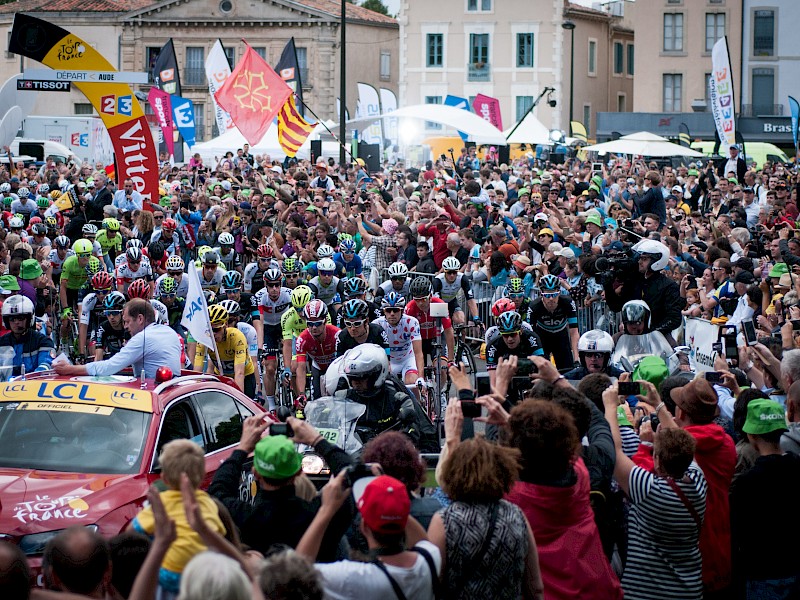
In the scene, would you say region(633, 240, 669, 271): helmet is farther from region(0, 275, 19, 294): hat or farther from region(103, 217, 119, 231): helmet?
region(103, 217, 119, 231): helmet

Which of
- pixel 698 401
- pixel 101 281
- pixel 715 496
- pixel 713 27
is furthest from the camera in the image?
pixel 713 27

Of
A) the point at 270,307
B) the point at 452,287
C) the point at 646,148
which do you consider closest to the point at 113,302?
the point at 270,307

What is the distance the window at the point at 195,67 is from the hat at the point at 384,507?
71236mm

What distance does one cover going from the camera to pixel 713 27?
6675cm

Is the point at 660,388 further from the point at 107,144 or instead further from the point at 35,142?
the point at 35,142

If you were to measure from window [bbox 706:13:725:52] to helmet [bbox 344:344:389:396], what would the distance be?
204ft

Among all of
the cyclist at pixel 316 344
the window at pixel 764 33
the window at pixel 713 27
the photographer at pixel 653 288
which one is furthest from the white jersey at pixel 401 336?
the window at pixel 713 27

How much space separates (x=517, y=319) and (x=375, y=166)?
24870 millimetres

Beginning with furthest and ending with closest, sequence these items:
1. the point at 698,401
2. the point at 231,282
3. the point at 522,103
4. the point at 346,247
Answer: the point at 522,103
the point at 346,247
the point at 231,282
the point at 698,401

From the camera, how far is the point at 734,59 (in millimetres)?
66312

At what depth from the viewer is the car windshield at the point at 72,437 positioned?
7.51 m

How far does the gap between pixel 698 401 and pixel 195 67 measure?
70776mm

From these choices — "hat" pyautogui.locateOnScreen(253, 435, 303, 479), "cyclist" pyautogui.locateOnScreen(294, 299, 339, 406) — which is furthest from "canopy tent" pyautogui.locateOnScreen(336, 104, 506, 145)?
"hat" pyautogui.locateOnScreen(253, 435, 303, 479)

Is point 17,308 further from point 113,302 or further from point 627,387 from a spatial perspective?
point 627,387
